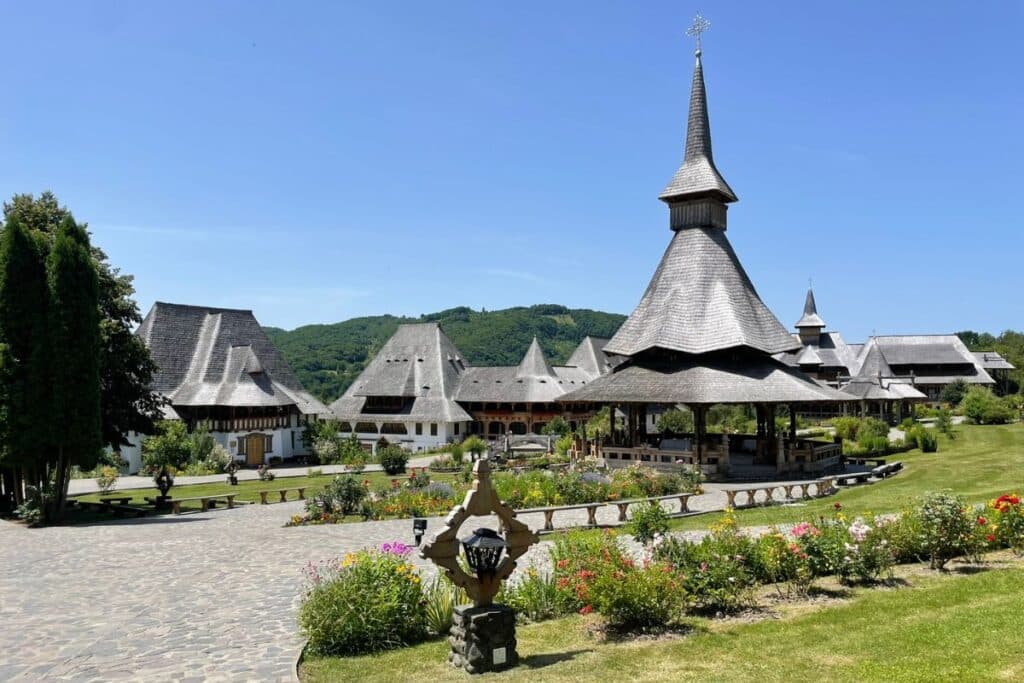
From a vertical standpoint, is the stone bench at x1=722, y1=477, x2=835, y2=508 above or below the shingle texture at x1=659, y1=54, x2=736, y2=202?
below

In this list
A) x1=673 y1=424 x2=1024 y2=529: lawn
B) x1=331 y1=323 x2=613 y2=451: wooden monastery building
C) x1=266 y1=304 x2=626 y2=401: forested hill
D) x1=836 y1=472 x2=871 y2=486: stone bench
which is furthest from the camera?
x1=266 y1=304 x2=626 y2=401: forested hill

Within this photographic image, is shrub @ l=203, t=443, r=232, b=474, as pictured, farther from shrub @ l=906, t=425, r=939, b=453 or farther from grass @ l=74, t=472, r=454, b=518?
shrub @ l=906, t=425, r=939, b=453

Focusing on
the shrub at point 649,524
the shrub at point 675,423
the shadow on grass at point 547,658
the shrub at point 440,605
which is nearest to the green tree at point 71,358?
the shrub at point 440,605

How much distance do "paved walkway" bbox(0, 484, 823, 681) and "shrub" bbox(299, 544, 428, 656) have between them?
18.5 inches

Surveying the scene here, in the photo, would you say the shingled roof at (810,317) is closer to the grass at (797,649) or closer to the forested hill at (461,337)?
the forested hill at (461,337)

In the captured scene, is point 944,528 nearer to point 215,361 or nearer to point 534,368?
point 215,361

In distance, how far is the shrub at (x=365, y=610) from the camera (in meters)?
9.48

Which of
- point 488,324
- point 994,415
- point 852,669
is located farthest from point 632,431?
point 488,324

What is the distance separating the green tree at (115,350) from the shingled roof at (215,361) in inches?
692

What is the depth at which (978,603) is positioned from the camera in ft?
33.5

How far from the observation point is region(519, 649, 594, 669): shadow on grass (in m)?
8.68

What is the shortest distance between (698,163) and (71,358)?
1052 inches

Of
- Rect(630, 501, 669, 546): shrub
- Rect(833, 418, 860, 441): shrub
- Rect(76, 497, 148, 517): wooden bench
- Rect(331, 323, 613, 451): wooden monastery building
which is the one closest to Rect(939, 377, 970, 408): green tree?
Rect(833, 418, 860, 441): shrub

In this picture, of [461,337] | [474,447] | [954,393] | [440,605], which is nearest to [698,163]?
[474,447]
